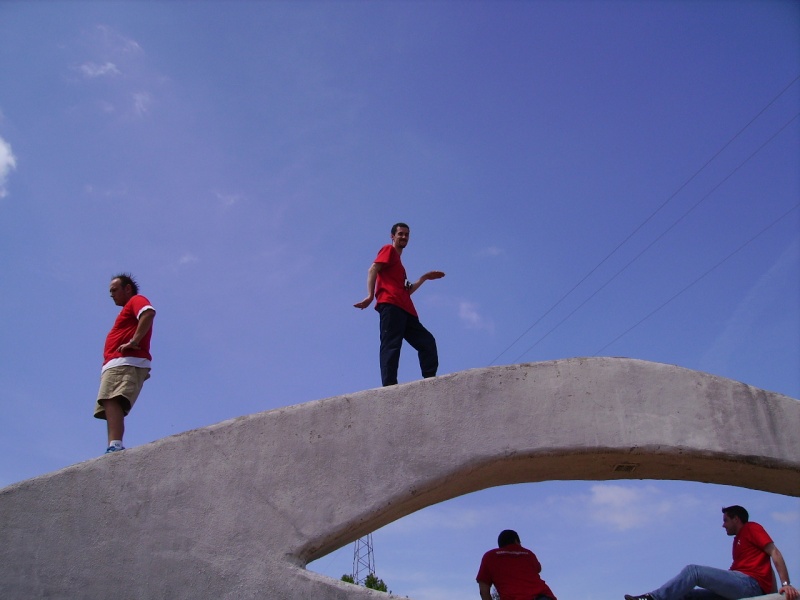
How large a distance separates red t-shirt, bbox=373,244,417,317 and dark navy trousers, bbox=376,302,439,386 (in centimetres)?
5

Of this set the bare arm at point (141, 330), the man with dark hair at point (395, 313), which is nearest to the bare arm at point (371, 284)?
the man with dark hair at point (395, 313)

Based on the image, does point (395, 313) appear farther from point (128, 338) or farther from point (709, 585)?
point (709, 585)

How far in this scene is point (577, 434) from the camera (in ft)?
15.8

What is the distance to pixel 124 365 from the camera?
507 cm

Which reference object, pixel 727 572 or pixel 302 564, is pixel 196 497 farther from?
pixel 727 572

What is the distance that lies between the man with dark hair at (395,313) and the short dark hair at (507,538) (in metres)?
1.29

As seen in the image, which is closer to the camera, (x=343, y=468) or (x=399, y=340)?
(x=343, y=468)

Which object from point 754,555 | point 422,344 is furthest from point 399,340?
point 754,555

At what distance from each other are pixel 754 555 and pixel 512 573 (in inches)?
63.7

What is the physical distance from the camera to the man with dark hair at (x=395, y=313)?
18.3 feet

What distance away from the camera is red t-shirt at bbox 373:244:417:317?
226 inches

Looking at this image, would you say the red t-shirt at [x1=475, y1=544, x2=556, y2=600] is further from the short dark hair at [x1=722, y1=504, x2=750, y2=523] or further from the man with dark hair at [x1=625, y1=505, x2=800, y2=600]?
the short dark hair at [x1=722, y1=504, x2=750, y2=523]

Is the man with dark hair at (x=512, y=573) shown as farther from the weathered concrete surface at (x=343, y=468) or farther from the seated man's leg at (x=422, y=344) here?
the seated man's leg at (x=422, y=344)

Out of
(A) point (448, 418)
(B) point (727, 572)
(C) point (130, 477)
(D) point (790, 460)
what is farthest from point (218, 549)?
(D) point (790, 460)
